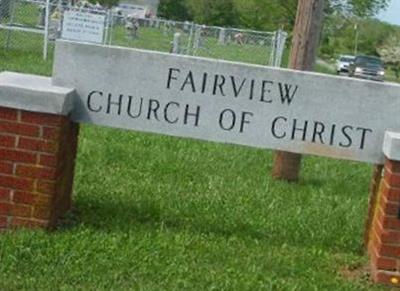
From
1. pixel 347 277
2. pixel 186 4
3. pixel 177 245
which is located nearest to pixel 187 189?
pixel 177 245

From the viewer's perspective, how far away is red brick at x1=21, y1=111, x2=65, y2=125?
529 centimetres

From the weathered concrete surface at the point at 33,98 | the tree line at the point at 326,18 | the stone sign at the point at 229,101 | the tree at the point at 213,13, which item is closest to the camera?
the weathered concrete surface at the point at 33,98

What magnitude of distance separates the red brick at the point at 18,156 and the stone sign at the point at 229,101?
50 centimetres

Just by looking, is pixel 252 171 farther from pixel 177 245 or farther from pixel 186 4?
pixel 186 4

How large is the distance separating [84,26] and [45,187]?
16.9 metres

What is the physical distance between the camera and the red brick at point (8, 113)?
530cm

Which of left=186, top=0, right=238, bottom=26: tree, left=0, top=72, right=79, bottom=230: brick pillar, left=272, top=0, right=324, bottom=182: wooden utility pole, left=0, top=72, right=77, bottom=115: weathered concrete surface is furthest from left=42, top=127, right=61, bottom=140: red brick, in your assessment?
left=186, top=0, right=238, bottom=26: tree

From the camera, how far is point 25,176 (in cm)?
532

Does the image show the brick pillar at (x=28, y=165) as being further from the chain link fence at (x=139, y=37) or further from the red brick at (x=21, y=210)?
the chain link fence at (x=139, y=37)

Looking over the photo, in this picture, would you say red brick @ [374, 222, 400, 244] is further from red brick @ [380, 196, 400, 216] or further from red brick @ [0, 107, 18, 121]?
red brick @ [0, 107, 18, 121]

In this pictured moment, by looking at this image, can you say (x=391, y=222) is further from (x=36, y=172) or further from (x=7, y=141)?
(x=7, y=141)

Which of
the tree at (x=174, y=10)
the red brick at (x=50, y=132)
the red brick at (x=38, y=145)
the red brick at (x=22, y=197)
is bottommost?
the tree at (x=174, y=10)

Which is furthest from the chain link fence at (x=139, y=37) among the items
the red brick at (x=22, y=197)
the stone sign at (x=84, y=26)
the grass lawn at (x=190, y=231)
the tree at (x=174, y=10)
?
the tree at (x=174, y=10)

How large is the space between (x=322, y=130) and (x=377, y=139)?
0.37 meters
